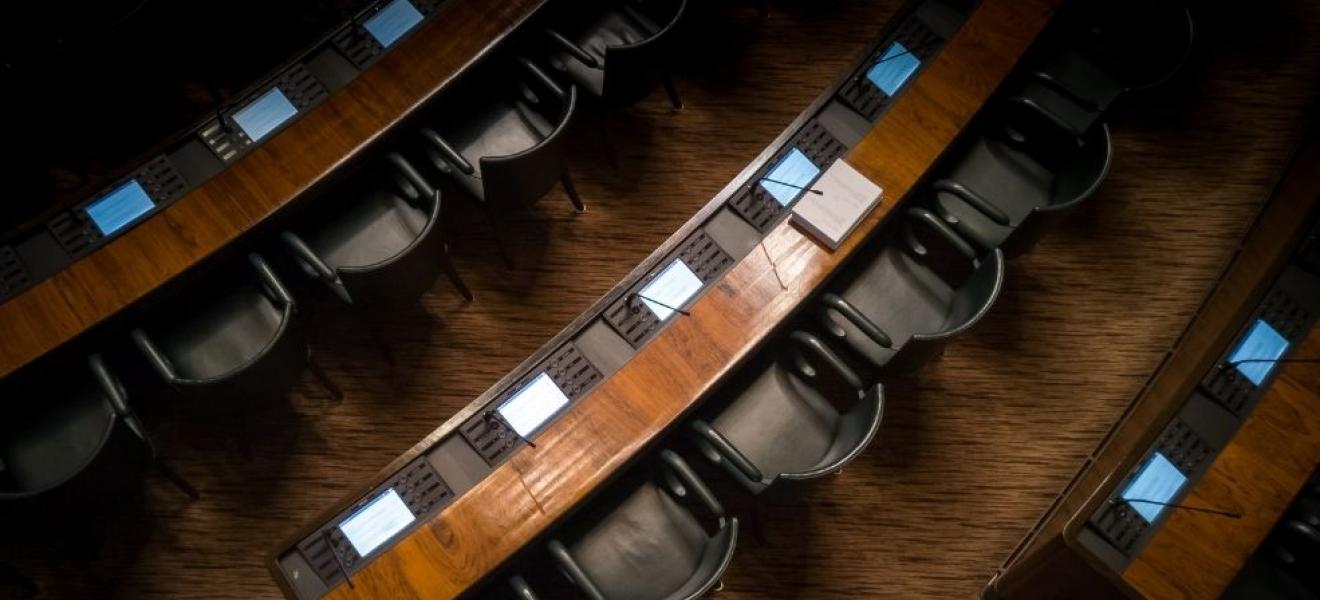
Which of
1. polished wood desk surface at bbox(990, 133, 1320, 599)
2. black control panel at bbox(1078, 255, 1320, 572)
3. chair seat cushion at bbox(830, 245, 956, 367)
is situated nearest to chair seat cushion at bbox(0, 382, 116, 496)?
chair seat cushion at bbox(830, 245, 956, 367)

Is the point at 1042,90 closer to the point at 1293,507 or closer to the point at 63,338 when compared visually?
the point at 1293,507

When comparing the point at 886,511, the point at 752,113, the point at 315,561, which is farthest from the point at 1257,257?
the point at 315,561

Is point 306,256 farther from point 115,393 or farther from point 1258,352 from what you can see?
point 1258,352

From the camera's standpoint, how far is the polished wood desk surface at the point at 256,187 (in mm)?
2438

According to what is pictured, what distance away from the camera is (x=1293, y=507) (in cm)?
253

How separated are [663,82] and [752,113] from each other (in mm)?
260

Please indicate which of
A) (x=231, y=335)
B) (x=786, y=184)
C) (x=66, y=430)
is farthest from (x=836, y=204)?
(x=66, y=430)

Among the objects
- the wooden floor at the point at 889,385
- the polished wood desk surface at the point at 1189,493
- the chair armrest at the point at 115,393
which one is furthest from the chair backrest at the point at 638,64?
the polished wood desk surface at the point at 1189,493

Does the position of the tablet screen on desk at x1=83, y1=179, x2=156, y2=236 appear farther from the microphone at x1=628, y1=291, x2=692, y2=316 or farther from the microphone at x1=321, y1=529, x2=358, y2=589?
the microphone at x1=628, y1=291, x2=692, y2=316

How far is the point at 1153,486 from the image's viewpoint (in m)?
2.42

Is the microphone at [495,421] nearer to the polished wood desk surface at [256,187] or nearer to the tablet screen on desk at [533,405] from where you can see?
the tablet screen on desk at [533,405]

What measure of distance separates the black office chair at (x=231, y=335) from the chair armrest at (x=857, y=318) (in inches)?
44.5

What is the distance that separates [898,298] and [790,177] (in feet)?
1.26

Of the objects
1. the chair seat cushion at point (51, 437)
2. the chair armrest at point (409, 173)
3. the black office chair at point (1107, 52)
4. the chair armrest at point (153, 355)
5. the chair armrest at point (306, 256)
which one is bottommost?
the chair seat cushion at point (51, 437)
